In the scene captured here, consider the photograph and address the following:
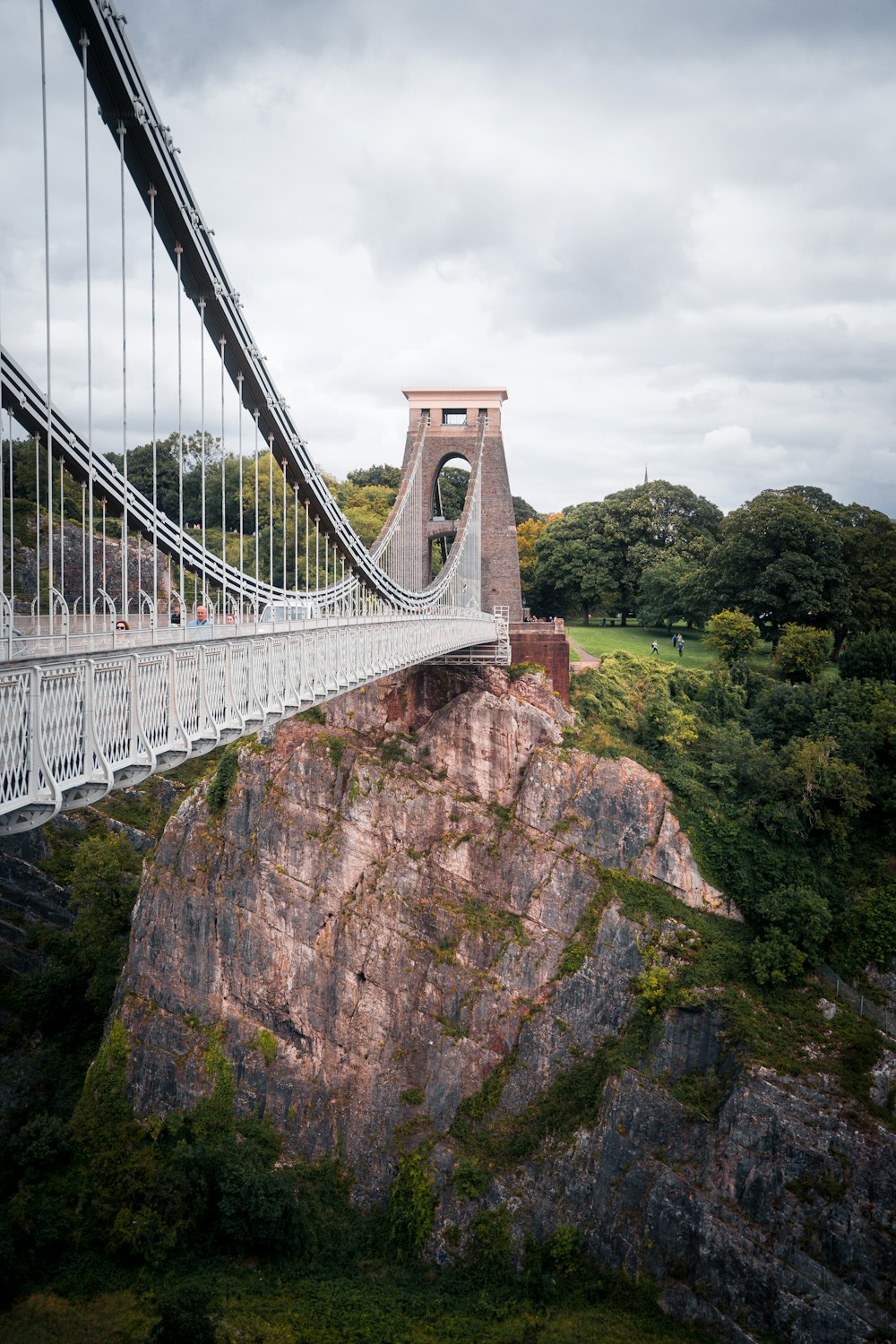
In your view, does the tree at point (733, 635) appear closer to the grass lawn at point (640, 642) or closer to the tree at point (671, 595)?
the grass lawn at point (640, 642)

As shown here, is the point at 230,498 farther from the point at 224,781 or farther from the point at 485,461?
the point at 224,781

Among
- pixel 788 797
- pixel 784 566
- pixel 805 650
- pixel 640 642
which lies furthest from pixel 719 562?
pixel 788 797

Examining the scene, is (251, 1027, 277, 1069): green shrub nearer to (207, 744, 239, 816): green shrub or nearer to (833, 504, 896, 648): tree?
(207, 744, 239, 816): green shrub

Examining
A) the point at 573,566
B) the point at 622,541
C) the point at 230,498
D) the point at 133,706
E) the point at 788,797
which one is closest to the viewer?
the point at 133,706

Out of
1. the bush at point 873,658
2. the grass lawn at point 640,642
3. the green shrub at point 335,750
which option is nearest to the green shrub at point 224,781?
the green shrub at point 335,750

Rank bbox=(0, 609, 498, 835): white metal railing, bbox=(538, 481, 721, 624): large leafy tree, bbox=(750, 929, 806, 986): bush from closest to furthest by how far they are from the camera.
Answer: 1. bbox=(0, 609, 498, 835): white metal railing
2. bbox=(750, 929, 806, 986): bush
3. bbox=(538, 481, 721, 624): large leafy tree

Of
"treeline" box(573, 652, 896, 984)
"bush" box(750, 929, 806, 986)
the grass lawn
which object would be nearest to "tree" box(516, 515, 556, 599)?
the grass lawn

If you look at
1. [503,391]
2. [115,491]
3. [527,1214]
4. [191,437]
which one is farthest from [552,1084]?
[191,437]
